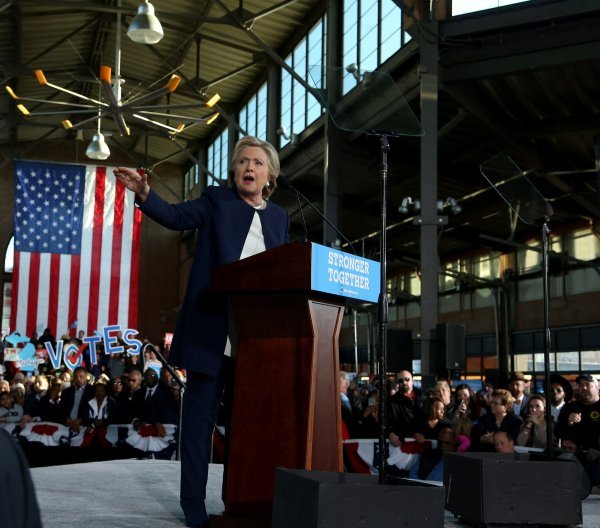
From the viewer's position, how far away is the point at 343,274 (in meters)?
2.72

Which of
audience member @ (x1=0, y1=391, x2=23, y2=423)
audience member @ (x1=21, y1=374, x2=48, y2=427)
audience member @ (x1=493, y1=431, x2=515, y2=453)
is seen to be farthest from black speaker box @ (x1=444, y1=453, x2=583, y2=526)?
audience member @ (x1=0, y1=391, x2=23, y2=423)

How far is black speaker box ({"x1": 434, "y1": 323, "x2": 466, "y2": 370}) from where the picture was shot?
403 inches

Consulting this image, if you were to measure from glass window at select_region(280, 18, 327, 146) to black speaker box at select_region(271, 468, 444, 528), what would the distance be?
49.3ft

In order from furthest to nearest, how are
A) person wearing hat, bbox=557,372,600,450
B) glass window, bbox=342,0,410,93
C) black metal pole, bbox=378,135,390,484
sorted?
glass window, bbox=342,0,410,93 < person wearing hat, bbox=557,372,600,450 < black metal pole, bbox=378,135,390,484

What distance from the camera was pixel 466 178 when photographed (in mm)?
18250

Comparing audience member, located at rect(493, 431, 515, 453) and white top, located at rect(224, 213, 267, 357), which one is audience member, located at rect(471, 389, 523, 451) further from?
white top, located at rect(224, 213, 267, 357)

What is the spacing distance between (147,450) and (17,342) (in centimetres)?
901

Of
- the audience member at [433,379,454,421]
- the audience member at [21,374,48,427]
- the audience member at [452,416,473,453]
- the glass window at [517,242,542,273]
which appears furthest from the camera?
the glass window at [517,242,542,273]

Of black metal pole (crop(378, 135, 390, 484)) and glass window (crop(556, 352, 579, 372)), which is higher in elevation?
glass window (crop(556, 352, 579, 372))

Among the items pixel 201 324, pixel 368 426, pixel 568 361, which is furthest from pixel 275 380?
pixel 568 361

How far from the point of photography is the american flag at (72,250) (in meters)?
17.3

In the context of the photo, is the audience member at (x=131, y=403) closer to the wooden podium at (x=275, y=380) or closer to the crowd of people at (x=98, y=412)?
the crowd of people at (x=98, y=412)

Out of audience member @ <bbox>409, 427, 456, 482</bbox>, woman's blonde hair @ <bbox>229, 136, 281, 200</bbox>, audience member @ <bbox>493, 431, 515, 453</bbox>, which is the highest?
woman's blonde hair @ <bbox>229, 136, 281, 200</bbox>

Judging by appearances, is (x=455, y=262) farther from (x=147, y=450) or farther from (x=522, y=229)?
(x=147, y=450)
